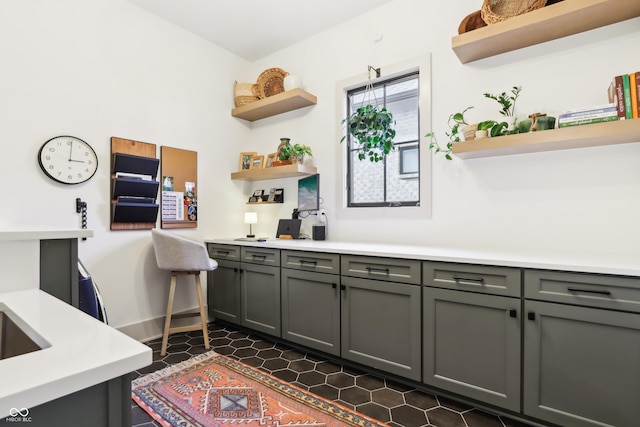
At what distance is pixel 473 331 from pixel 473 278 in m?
0.31

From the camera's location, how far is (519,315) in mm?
1720

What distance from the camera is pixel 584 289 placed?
1553 millimetres

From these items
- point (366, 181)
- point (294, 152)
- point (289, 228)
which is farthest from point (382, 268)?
point (294, 152)

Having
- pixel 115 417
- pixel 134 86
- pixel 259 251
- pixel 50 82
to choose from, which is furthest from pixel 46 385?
pixel 134 86

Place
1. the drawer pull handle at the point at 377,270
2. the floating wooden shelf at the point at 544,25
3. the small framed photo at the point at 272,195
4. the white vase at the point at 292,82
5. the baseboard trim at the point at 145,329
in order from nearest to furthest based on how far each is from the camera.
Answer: the floating wooden shelf at the point at 544,25 < the drawer pull handle at the point at 377,270 < the baseboard trim at the point at 145,329 < the white vase at the point at 292,82 < the small framed photo at the point at 272,195

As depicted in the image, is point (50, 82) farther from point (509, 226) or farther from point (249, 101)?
point (509, 226)

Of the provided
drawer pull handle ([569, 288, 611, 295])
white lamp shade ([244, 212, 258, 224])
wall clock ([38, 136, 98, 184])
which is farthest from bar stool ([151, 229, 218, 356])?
drawer pull handle ([569, 288, 611, 295])

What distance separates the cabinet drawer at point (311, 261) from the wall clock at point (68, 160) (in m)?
1.73

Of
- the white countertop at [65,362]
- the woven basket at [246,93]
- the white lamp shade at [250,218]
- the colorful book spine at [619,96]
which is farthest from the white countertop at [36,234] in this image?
the woven basket at [246,93]

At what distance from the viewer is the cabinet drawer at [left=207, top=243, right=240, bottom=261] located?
3.12 m

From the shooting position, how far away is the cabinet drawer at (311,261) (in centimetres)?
244

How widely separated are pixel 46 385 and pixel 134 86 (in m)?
3.07

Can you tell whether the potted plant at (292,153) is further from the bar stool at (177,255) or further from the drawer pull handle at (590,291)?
the drawer pull handle at (590,291)

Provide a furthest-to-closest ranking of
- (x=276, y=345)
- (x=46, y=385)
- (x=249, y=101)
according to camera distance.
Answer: (x=249, y=101)
(x=276, y=345)
(x=46, y=385)
